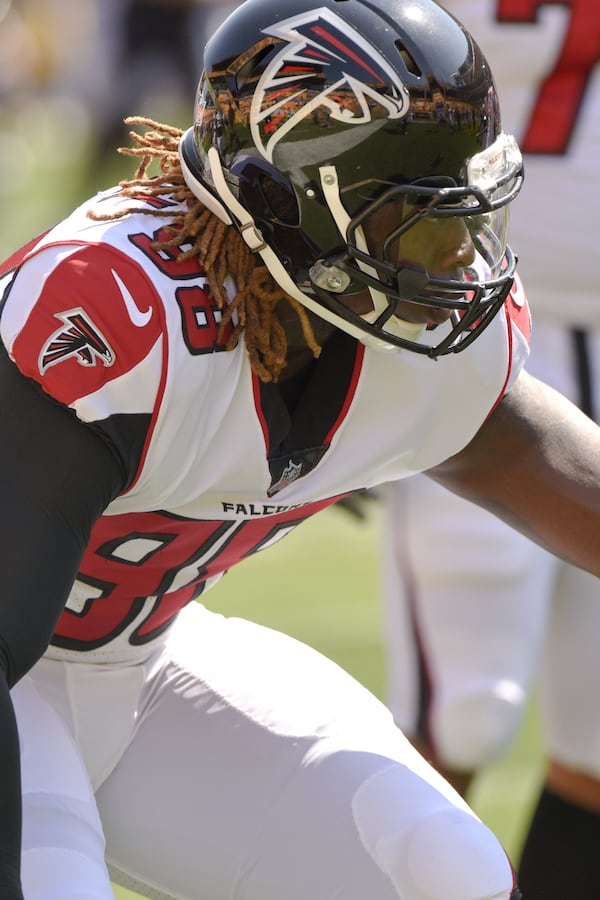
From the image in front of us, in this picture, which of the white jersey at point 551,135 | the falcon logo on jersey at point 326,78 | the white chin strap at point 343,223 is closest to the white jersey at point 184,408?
the white chin strap at point 343,223

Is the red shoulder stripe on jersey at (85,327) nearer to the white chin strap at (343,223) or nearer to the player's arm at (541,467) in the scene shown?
the white chin strap at (343,223)

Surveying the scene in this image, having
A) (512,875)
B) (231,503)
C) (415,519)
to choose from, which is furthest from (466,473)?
(415,519)

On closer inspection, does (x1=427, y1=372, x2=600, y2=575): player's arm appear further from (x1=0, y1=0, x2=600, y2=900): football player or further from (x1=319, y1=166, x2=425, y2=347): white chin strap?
(x1=319, y1=166, x2=425, y2=347): white chin strap

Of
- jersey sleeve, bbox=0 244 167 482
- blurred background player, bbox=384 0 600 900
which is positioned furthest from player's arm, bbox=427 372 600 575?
blurred background player, bbox=384 0 600 900

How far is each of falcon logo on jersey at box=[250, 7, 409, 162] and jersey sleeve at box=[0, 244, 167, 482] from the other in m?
0.31

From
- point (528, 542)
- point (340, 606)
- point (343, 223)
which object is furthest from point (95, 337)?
point (340, 606)

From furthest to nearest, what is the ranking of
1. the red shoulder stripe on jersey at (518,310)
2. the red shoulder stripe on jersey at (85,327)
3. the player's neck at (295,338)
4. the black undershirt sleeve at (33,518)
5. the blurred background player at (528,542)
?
the blurred background player at (528,542) < the red shoulder stripe on jersey at (518,310) < the player's neck at (295,338) < the red shoulder stripe on jersey at (85,327) < the black undershirt sleeve at (33,518)

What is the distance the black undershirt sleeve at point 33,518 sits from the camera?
1.81m

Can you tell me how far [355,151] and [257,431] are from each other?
0.39 meters

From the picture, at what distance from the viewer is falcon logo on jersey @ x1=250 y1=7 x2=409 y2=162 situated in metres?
2.10

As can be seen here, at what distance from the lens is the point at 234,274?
217 cm

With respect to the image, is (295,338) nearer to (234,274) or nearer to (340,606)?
(234,274)

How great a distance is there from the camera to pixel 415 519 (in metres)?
3.51

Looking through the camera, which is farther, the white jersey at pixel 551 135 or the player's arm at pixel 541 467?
the white jersey at pixel 551 135
